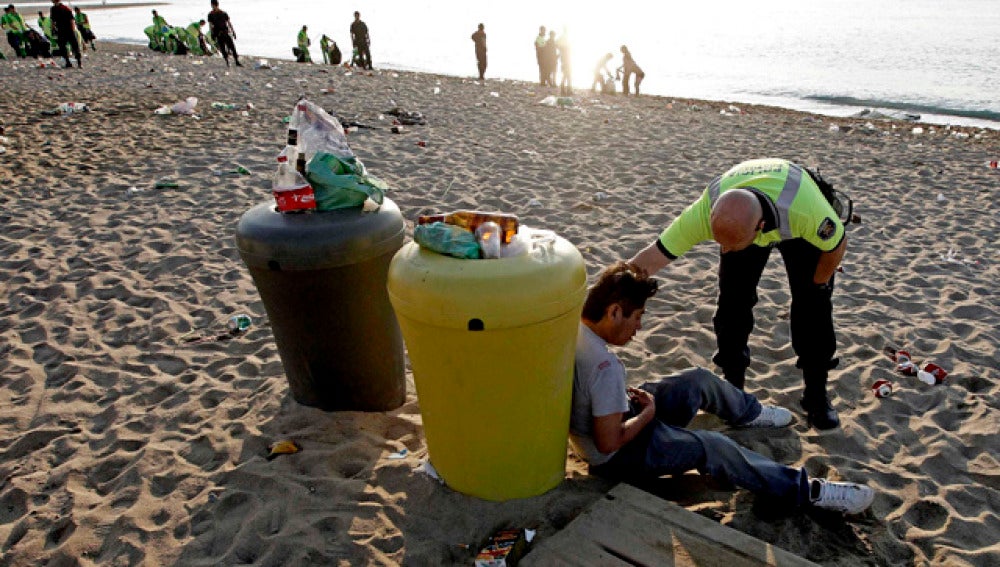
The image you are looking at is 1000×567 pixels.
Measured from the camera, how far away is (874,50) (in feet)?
100

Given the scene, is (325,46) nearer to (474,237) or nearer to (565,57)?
(565,57)

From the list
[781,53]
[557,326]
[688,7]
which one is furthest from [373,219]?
[688,7]

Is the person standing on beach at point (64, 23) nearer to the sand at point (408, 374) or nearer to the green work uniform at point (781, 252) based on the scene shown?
the sand at point (408, 374)

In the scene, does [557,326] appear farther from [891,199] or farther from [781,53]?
[781,53]

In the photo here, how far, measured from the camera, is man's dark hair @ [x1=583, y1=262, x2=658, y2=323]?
96.3 inches

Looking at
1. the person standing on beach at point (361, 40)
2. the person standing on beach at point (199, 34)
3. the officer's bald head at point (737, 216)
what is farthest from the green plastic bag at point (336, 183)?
the person standing on beach at point (199, 34)

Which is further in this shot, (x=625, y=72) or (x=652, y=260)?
(x=625, y=72)

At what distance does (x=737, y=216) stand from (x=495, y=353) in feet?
3.87

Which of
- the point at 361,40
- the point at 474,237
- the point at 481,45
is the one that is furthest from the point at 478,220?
the point at 361,40

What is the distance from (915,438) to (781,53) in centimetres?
3364

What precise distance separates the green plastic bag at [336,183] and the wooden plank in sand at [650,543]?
1684 mm

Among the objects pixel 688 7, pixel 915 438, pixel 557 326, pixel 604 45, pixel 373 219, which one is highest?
pixel 688 7

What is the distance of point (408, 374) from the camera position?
151 inches

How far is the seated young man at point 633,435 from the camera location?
8.16ft
